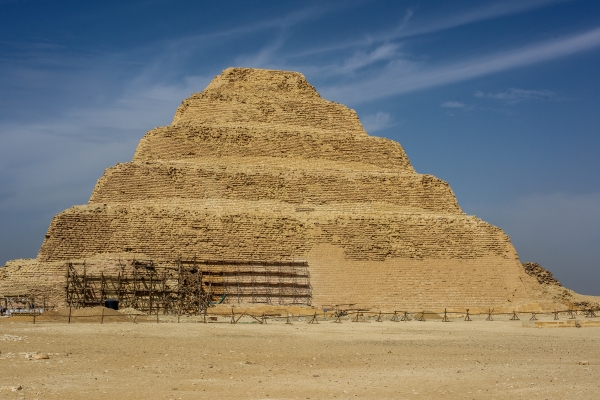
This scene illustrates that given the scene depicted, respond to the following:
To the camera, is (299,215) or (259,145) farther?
(259,145)

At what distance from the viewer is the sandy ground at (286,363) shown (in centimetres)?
1441

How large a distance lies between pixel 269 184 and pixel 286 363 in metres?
24.2

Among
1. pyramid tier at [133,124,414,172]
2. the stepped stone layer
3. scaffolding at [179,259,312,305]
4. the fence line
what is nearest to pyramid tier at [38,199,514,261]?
the stepped stone layer

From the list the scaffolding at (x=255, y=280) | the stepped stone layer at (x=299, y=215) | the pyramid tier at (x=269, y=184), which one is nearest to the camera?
the scaffolding at (x=255, y=280)

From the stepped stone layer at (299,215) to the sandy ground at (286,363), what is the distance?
32.6 feet

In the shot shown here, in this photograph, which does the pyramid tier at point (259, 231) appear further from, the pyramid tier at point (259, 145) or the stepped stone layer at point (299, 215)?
the pyramid tier at point (259, 145)

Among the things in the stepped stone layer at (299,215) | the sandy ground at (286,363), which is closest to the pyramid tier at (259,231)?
the stepped stone layer at (299,215)

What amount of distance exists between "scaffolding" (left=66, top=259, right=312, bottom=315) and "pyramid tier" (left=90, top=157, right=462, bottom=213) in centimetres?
511

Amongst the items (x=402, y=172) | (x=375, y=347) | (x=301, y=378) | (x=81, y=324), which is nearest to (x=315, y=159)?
(x=402, y=172)

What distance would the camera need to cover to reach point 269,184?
4200 cm

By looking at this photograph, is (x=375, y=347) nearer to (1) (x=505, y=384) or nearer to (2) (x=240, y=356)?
(2) (x=240, y=356)

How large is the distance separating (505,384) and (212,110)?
34.9 metres

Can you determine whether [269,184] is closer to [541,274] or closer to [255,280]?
[255,280]

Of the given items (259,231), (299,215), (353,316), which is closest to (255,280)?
(259,231)
